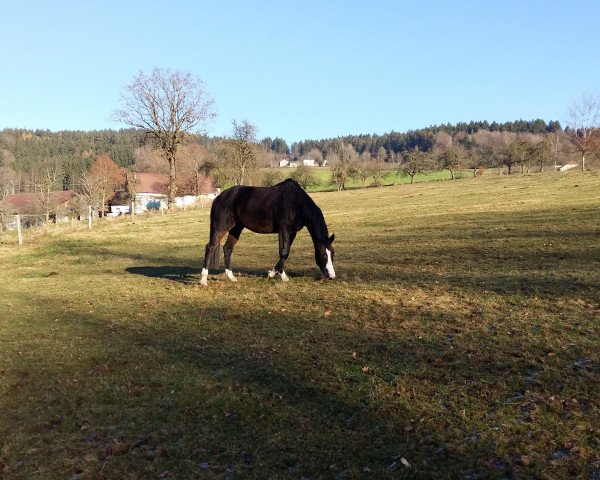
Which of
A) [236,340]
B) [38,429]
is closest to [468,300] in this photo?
[236,340]

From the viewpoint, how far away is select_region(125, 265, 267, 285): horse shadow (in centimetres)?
1334

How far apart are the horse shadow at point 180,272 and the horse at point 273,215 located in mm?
1047

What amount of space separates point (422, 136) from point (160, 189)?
102967 millimetres

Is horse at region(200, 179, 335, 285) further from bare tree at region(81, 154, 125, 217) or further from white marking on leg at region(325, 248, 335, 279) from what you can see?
bare tree at region(81, 154, 125, 217)

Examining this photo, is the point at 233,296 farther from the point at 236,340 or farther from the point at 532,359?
the point at 532,359

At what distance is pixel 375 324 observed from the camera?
25.1 ft

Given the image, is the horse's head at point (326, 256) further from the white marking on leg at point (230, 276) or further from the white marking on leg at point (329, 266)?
the white marking on leg at point (230, 276)

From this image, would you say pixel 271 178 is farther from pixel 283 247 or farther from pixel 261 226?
pixel 283 247

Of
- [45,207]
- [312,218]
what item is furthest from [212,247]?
[45,207]

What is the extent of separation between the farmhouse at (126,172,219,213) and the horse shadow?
51202mm

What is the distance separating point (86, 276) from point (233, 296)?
714 centimetres

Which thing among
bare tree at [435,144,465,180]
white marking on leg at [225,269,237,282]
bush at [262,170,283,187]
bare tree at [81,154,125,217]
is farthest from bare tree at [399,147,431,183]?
white marking on leg at [225,269,237,282]

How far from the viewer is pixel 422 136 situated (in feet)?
526

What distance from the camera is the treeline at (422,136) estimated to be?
479ft
